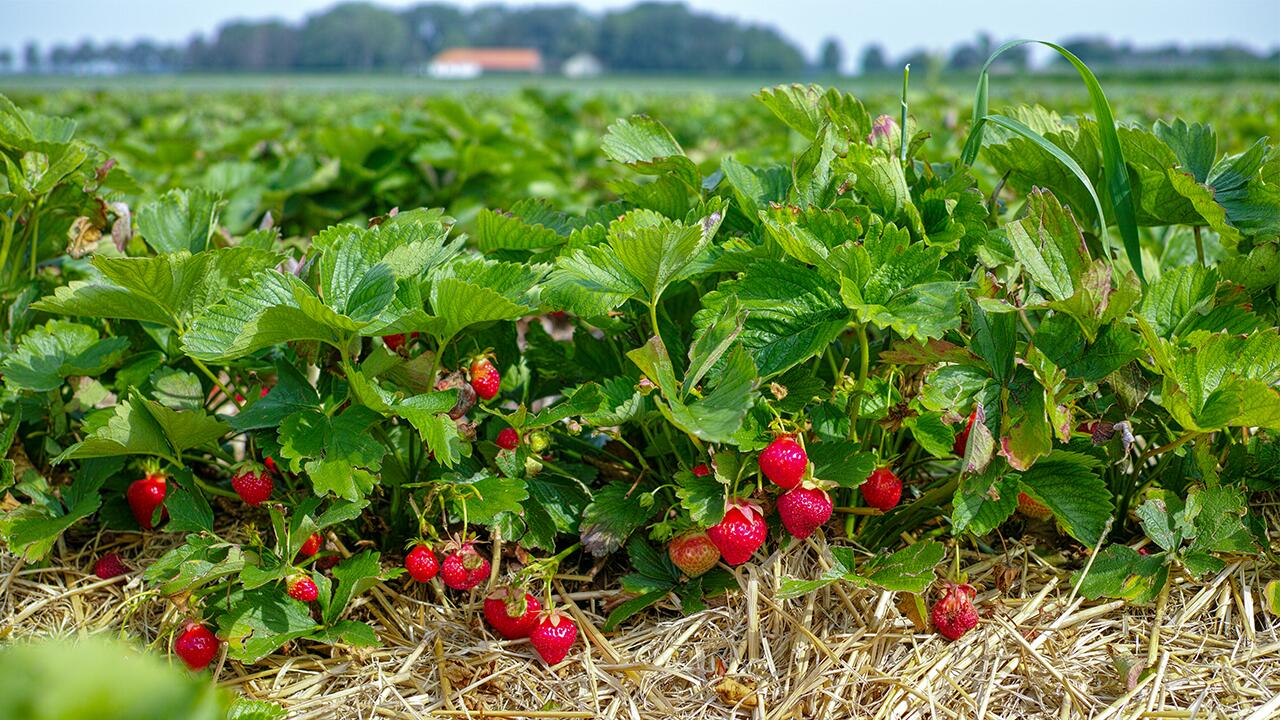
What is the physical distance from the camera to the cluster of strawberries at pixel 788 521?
120 cm

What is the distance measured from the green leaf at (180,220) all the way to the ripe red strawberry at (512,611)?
2.58 ft

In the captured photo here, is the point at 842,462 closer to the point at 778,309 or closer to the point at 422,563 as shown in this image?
the point at 778,309

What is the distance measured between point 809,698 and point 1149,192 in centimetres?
93

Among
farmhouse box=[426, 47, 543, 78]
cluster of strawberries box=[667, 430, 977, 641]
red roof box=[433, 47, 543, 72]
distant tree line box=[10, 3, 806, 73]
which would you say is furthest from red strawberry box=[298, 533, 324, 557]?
distant tree line box=[10, 3, 806, 73]

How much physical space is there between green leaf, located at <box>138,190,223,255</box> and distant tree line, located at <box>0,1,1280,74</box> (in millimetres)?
72928

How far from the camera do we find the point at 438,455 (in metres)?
1.21

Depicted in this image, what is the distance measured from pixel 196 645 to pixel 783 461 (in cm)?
84

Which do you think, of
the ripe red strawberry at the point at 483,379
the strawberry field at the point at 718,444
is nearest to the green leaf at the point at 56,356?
the strawberry field at the point at 718,444

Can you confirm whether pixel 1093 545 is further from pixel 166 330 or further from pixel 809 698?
pixel 166 330

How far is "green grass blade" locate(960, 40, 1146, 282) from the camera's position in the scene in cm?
138

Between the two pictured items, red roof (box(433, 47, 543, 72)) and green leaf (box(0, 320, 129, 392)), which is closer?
green leaf (box(0, 320, 129, 392))

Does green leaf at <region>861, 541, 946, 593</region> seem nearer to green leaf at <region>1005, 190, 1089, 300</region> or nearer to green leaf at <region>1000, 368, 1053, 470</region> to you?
green leaf at <region>1000, 368, 1053, 470</region>

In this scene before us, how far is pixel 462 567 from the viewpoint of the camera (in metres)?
1.31

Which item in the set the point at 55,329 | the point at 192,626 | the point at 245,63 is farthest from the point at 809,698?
the point at 245,63
